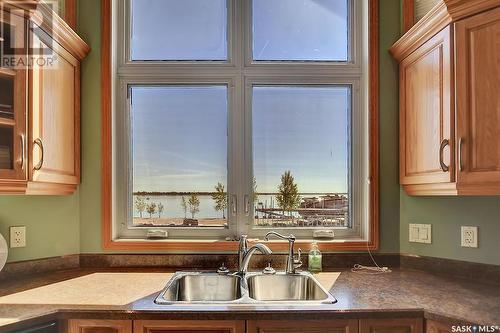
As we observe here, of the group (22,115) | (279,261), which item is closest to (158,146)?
(22,115)

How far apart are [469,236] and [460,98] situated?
0.79 meters

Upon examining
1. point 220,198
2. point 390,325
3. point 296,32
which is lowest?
point 390,325

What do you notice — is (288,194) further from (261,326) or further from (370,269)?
(261,326)

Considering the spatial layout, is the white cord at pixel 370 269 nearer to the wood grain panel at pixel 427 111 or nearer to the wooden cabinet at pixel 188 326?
the wood grain panel at pixel 427 111

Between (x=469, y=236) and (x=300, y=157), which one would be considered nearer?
(x=469, y=236)

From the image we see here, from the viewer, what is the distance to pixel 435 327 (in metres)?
1.46

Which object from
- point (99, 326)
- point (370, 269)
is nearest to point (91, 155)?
point (99, 326)

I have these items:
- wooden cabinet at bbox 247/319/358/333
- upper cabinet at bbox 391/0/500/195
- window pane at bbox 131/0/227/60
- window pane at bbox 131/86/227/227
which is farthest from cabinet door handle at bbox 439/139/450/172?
window pane at bbox 131/0/227/60

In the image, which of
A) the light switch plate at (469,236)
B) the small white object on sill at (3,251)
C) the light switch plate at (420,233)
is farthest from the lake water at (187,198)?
the light switch plate at (469,236)

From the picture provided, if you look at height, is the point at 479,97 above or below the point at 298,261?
above

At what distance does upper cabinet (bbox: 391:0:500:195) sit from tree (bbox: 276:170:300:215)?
0.72 m

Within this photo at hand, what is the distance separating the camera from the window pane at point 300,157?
2336 millimetres

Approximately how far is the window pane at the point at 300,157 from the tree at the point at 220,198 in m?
0.20

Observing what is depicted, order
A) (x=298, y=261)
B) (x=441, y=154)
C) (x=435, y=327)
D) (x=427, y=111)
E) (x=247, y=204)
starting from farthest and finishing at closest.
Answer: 1. (x=247, y=204)
2. (x=298, y=261)
3. (x=427, y=111)
4. (x=441, y=154)
5. (x=435, y=327)
